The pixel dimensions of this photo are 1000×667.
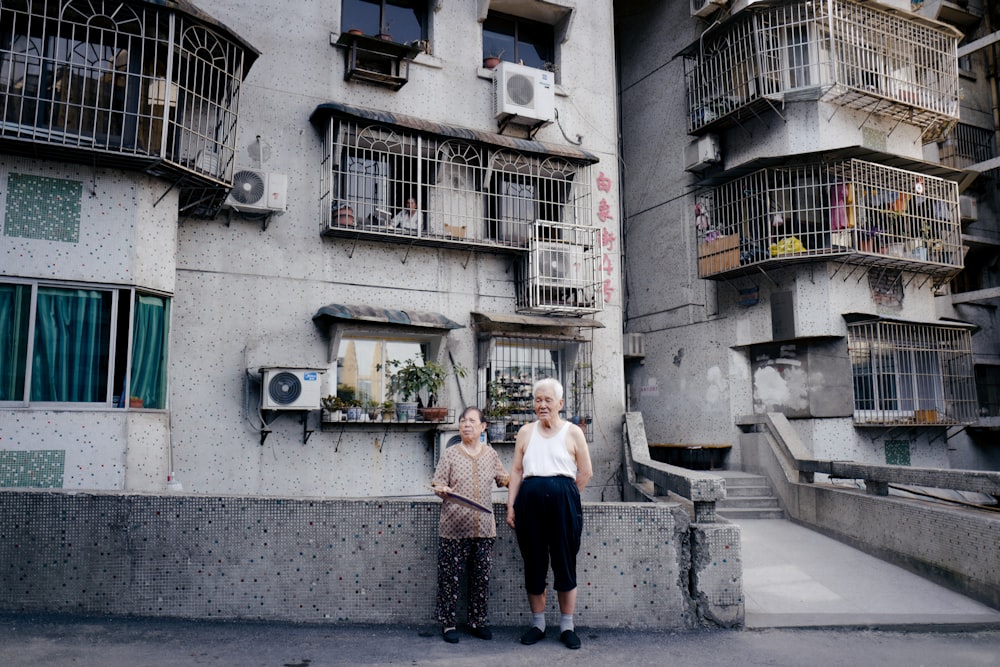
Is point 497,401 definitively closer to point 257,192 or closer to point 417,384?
point 417,384

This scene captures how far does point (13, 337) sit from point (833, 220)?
13342mm

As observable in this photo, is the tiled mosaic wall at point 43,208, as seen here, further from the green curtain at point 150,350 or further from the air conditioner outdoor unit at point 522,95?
the air conditioner outdoor unit at point 522,95

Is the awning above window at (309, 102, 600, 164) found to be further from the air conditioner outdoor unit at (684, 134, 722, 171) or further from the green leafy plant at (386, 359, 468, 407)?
the green leafy plant at (386, 359, 468, 407)

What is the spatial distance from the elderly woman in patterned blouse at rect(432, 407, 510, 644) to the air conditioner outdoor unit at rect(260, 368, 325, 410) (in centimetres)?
500

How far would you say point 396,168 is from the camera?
→ 460 inches

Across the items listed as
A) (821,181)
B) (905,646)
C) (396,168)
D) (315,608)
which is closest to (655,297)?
(821,181)

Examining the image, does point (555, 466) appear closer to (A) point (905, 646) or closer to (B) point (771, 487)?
(A) point (905, 646)

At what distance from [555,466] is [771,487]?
8.54 m

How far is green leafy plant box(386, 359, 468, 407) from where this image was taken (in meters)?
11.2

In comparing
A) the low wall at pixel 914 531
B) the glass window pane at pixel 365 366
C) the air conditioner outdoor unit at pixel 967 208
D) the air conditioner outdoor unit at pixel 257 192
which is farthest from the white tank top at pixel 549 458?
the air conditioner outdoor unit at pixel 967 208

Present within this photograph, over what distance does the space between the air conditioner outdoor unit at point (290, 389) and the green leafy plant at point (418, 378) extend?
4.77 ft

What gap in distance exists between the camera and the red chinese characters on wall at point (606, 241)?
531 inches

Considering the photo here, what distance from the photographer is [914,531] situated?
8.34m

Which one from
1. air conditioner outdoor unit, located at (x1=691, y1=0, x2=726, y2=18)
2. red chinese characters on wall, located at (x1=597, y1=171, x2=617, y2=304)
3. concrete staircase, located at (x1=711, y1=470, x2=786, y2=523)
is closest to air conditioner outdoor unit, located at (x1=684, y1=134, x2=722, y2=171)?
air conditioner outdoor unit, located at (x1=691, y1=0, x2=726, y2=18)
